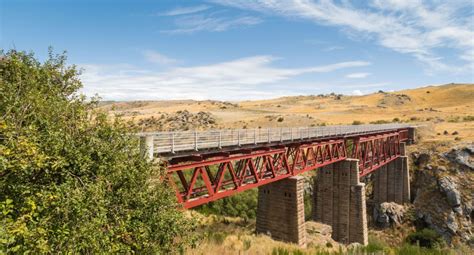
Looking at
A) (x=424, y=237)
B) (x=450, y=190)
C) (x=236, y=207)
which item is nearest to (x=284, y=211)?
(x=236, y=207)

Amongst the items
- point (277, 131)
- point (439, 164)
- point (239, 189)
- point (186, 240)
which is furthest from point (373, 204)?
point (186, 240)

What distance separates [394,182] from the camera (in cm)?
4991

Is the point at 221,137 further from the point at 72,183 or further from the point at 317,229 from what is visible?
the point at 317,229

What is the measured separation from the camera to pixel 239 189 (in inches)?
769

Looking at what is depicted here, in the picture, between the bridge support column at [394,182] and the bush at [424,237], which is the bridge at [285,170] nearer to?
the bridge support column at [394,182]

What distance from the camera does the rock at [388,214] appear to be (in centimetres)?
4512

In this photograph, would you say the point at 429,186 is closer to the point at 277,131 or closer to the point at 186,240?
the point at 277,131

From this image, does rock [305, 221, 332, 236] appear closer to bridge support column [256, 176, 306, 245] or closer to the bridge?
bridge support column [256, 176, 306, 245]

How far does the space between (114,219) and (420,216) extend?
157 feet

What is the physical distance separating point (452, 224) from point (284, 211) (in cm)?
3025

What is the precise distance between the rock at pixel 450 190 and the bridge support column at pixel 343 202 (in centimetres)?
1720

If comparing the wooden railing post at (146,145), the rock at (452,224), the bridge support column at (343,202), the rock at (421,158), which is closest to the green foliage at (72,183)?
the wooden railing post at (146,145)

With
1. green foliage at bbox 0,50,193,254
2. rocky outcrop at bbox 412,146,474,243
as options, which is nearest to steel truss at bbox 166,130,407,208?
green foliage at bbox 0,50,193,254

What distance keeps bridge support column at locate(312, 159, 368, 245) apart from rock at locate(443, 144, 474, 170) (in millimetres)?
23036
